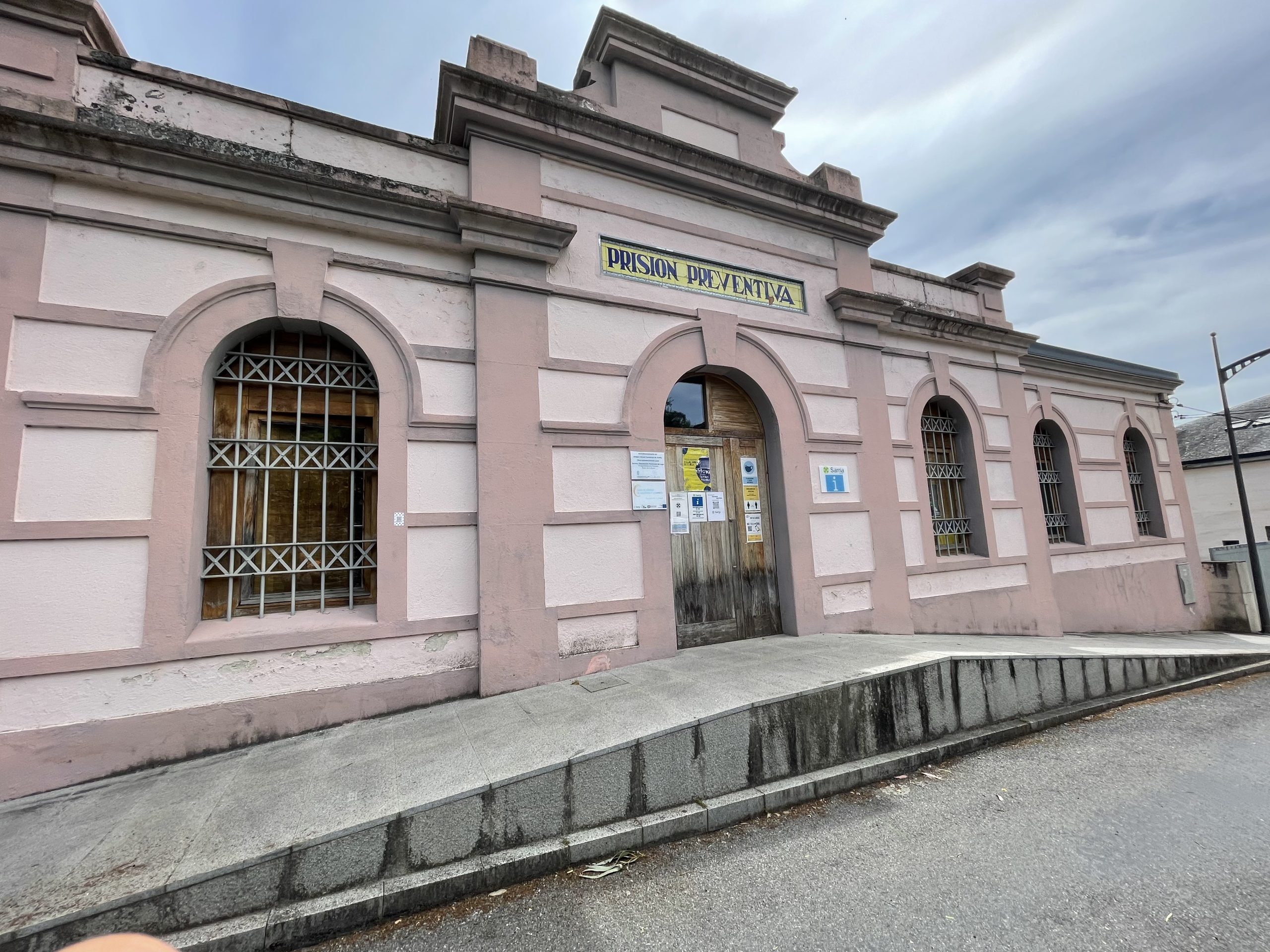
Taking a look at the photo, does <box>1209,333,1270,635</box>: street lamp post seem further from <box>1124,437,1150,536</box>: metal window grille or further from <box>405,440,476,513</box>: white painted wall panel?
<box>405,440,476,513</box>: white painted wall panel

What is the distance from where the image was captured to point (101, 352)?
11.9 ft

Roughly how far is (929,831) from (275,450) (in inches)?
204

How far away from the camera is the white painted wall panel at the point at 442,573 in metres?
4.17

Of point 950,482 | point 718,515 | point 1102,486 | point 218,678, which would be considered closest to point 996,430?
point 950,482

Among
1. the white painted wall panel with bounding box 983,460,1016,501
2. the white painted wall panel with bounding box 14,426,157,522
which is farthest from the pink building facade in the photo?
the white painted wall panel with bounding box 983,460,1016,501

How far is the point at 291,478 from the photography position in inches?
166

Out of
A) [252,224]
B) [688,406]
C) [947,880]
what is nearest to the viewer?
[947,880]

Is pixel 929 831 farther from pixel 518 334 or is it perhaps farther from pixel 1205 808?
pixel 518 334

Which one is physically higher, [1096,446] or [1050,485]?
[1096,446]

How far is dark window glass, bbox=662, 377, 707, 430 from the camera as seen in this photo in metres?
5.83

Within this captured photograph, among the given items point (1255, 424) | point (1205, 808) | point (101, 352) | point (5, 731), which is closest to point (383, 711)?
point (5, 731)

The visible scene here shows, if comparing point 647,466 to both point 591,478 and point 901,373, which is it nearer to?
point 591,478

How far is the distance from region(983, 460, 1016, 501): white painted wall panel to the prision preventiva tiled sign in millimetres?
3955

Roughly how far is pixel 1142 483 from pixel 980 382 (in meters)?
5.84
